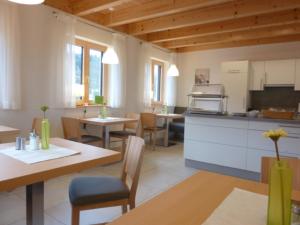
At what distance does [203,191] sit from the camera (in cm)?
114

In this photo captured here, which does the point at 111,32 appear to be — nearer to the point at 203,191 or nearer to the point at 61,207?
the point at 61,207

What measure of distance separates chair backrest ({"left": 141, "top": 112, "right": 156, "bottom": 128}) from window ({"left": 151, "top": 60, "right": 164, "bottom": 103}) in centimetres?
128

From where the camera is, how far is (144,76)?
5734 millimetres

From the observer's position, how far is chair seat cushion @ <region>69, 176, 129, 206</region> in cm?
161

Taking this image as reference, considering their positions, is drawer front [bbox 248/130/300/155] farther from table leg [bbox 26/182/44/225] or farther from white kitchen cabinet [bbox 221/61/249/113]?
table leg [bbox 26/182/44/225]

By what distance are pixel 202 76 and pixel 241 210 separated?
6.08 meters

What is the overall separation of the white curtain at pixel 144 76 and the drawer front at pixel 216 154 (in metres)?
2.17

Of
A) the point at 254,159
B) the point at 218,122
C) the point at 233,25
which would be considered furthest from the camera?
the point at 233,25

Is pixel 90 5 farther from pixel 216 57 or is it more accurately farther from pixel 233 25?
pixel 216 57

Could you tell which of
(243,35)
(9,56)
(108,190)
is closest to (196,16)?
(243,35)

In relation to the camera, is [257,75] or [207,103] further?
[257,75]

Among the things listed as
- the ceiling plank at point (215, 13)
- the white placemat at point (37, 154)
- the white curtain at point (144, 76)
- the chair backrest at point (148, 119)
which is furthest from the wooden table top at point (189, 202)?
the white curtain at point (144, 76)

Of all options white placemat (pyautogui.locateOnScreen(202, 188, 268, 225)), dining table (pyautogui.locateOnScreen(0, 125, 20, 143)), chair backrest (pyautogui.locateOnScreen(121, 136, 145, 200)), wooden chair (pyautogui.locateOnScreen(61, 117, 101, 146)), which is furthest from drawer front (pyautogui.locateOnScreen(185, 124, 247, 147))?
dining table (pyautogui.locateOnScreen(0, 125, 20, 143))

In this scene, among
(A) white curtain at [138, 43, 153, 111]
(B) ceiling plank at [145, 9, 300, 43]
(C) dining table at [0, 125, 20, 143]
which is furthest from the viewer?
(A) white curtain at [138, 43, 153, 111]
